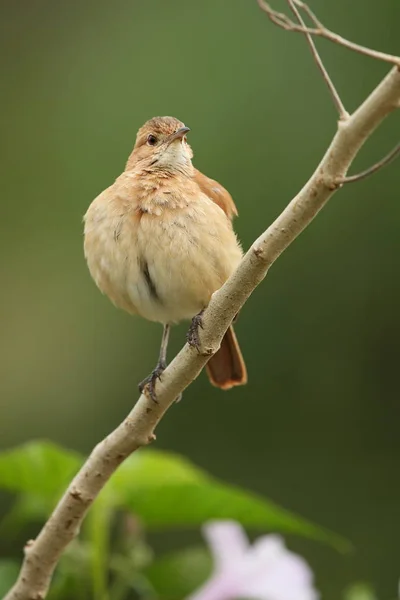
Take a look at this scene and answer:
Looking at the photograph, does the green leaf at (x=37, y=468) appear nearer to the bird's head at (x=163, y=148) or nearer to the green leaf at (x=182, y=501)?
the green leaf at (x=182, y=501)

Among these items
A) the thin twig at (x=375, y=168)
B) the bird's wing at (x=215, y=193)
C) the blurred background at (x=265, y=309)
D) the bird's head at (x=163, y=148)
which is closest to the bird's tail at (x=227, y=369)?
the bird's wing at (x=215, y=193)

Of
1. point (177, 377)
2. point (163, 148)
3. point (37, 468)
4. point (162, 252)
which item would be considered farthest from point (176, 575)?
point (163, 148)

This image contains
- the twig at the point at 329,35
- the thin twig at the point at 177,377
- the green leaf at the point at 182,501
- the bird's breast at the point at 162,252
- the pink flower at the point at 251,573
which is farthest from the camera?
the bird's breast at the point at 162,252

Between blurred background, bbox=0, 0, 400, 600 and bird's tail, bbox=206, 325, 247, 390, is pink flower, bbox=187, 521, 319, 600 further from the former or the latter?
blurred background, bbox=0, 0, 400, 600

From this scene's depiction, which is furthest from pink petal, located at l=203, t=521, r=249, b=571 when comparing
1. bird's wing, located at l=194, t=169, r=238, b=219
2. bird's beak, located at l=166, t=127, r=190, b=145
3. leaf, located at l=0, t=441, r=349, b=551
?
bird's beak, located at l=166, t=127, r=190, b=145

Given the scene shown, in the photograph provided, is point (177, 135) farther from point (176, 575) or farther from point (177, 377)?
point (176, 575)

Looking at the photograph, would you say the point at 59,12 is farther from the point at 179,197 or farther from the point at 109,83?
the point at 179,197
